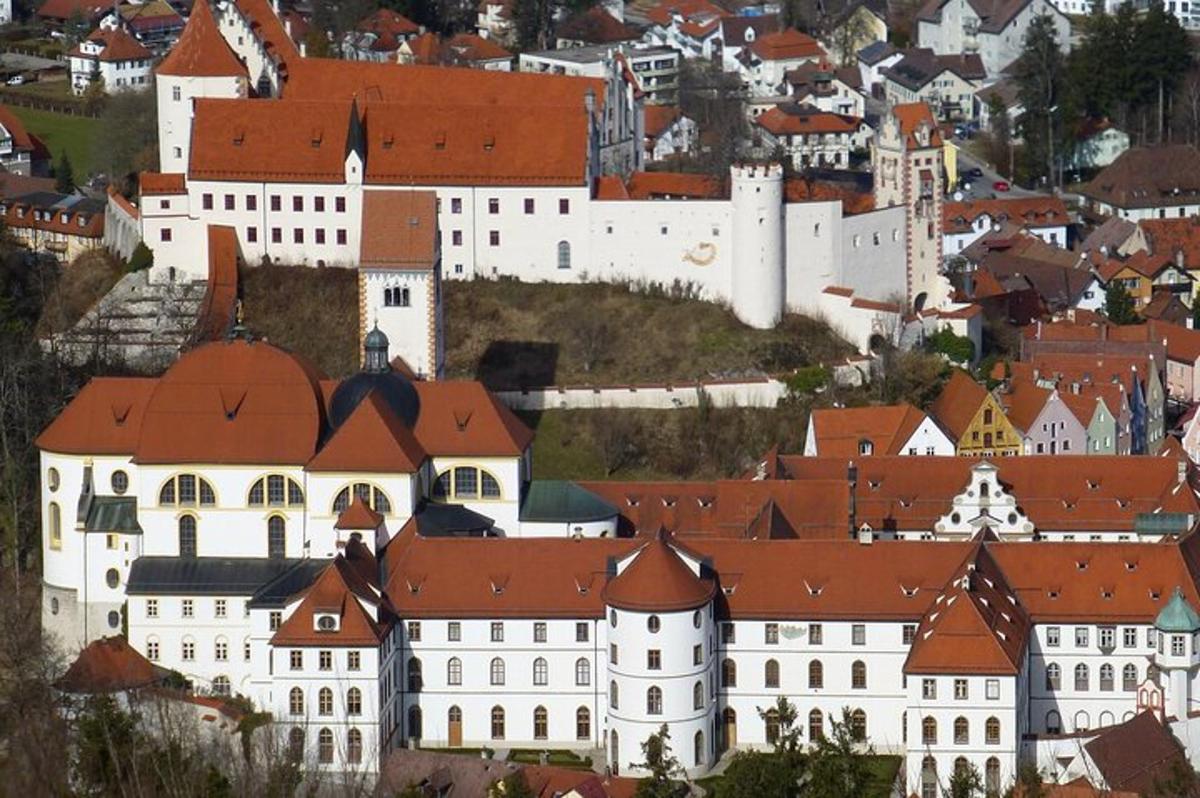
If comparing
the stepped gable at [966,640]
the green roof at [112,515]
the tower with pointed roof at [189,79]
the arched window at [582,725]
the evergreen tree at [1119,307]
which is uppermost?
the tower with pointed roof at [189,79]

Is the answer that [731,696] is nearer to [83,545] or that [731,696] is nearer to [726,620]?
[726,620]

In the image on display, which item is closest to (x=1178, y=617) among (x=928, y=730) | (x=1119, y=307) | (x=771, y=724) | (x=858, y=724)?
(x=928, y=730)

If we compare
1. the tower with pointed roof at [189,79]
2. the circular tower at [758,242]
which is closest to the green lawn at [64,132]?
the tower with pointed roof at [189,79]

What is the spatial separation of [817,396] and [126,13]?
234 feet

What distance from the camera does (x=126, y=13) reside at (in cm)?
19425

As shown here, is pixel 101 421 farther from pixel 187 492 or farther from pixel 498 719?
pixel 498 719

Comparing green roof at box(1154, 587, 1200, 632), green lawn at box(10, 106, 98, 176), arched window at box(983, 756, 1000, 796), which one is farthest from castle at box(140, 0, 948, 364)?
arched window at box(983, 756, 1000, 796)

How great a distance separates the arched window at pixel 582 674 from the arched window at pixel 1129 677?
47.8 feet

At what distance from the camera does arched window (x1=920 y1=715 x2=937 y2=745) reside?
105562 millimetres

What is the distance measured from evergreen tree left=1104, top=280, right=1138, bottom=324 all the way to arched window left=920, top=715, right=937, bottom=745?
5006 centimetres

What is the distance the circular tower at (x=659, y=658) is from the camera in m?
107

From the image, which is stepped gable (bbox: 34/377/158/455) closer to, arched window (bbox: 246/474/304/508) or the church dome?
arched window (bbox: 246/474/304/508)

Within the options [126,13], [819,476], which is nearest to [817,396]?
[819,476]

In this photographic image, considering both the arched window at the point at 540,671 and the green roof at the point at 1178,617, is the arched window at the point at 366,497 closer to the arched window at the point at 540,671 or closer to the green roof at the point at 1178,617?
the arched window at the point at 540,671
